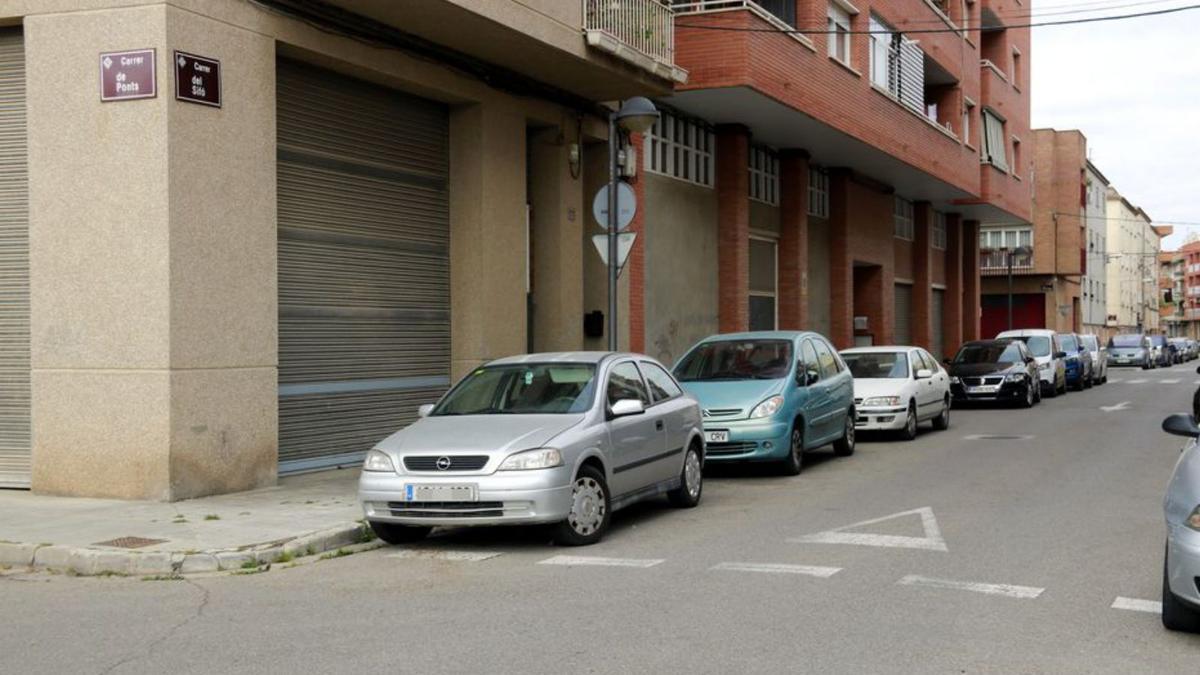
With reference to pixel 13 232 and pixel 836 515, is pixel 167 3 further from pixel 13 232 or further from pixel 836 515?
pixel 836 515

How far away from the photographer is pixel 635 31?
17.9 m

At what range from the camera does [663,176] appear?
2223cm

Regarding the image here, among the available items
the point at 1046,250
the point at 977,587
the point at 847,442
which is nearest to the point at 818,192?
the point at 847,442

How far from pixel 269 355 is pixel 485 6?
4.65 metres

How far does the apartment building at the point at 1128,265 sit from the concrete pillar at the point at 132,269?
275 ft

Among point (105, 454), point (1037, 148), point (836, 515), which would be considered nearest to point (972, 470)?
point (836, 515)

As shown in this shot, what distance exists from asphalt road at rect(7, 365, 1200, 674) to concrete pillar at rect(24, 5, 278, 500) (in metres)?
3.18

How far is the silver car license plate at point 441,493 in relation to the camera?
28.8 ft

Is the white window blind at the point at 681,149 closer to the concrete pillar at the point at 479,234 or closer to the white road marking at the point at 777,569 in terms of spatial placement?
the concrete pillar at the point at 479,234

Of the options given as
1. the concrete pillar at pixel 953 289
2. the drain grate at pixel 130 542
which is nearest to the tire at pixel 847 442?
the drain grate at pixel 130 542

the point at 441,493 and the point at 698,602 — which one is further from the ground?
the point at 441,493

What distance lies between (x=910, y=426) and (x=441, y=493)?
455 inches

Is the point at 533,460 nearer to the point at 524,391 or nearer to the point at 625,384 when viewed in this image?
the point at 524,391

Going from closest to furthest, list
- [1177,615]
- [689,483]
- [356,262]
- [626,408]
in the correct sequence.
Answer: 1. [1177,615]
2. [626,408]
3. [689,483]
4. [356,262]
